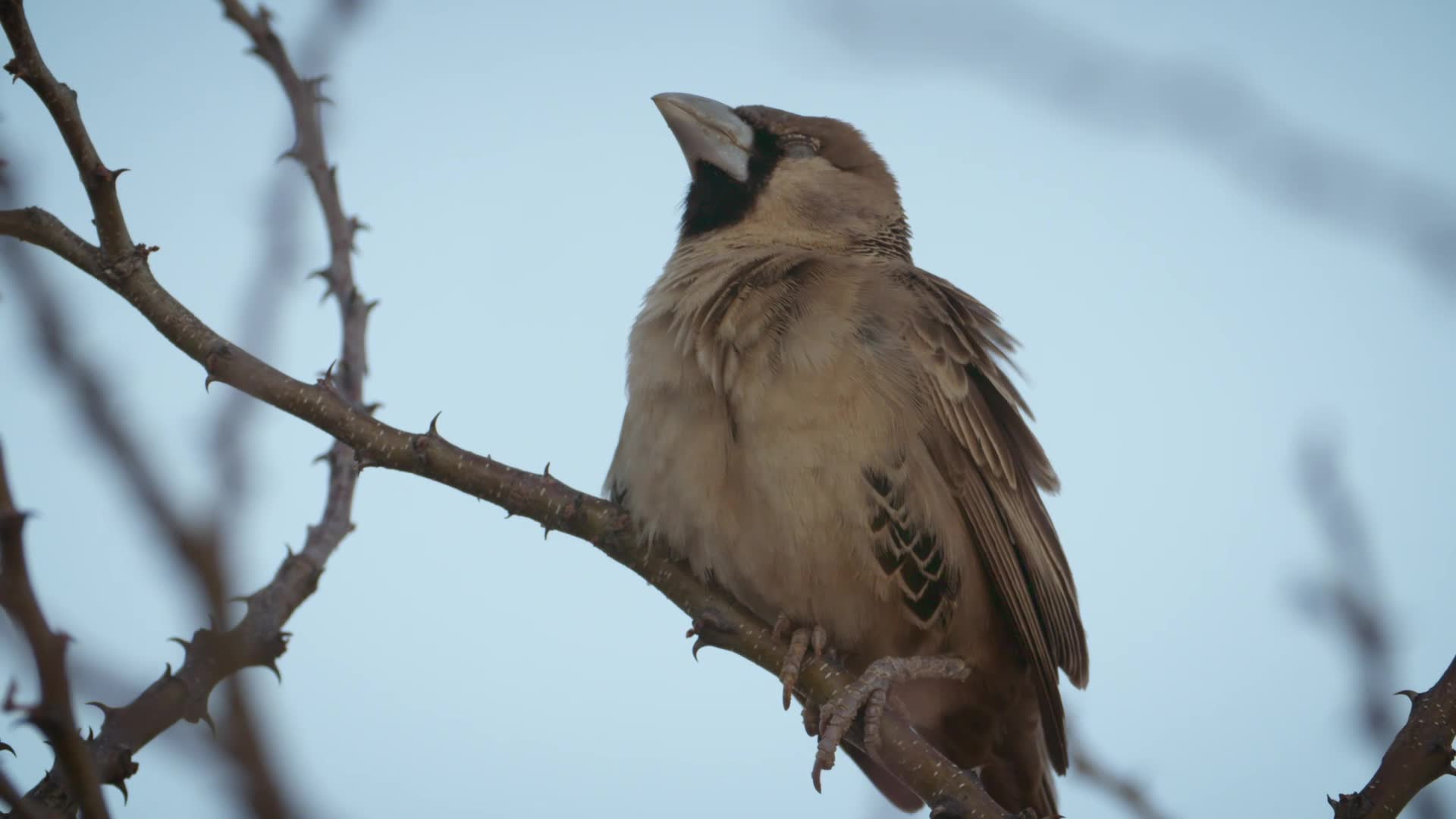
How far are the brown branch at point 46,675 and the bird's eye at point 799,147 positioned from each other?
4.22 metres

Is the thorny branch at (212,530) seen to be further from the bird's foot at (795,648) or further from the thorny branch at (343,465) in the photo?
the bird's foot at (795,648)

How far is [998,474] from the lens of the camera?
14.6 feet

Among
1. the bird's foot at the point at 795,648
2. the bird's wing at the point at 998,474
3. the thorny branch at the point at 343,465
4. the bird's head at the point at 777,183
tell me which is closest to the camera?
the thorny branch at the point at 343,465


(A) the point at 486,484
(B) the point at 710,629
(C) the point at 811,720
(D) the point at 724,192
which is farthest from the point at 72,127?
(D) the point at 724,192

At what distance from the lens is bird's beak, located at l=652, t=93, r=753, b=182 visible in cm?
542

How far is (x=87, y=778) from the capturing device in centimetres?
164

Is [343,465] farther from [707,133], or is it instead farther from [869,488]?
[707,133]

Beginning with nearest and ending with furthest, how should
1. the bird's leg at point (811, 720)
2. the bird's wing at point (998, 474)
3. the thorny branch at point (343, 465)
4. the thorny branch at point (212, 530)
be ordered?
the thorny branch at point (212, 530), the thorny branch at point (343, 465), the bird's leg at point (811, 720), the bird's wing at point (998, 474)

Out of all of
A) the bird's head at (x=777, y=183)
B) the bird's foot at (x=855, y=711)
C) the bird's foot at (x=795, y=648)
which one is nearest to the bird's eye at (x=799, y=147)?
the bird's head at (x=777, y=183)

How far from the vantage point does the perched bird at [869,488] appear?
13.0 ft

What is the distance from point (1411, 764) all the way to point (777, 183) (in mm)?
3323

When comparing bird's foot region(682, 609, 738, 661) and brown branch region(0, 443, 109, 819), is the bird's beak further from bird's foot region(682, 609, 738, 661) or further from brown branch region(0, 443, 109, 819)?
brown branch region(0, 443, 109, 819)

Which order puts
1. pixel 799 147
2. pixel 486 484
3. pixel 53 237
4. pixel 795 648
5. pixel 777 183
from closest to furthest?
pixel 53 237
pixel 486 484
pixel 795 648
pixel 777 183
pixel 799 147

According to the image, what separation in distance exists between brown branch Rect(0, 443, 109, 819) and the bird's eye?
4.22m
